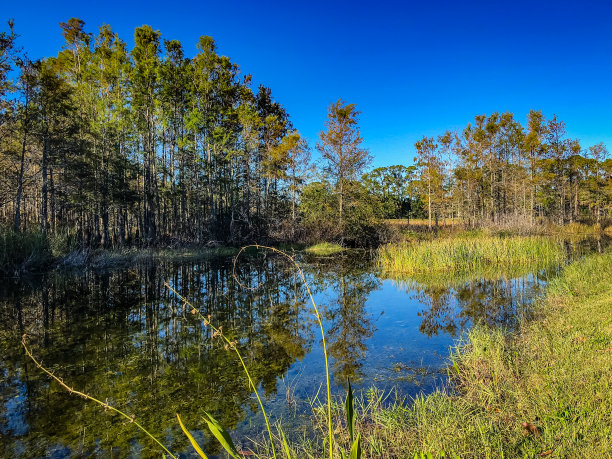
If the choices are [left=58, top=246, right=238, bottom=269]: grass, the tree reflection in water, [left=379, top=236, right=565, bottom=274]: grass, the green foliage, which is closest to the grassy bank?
the tree reflection in water

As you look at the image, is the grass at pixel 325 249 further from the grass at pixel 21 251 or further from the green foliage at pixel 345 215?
the grass at pixel 21 251

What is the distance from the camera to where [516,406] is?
2.87m

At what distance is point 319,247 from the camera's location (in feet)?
73.7

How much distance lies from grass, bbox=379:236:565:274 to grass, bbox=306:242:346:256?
6888mm

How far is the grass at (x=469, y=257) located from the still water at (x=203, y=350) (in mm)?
1810

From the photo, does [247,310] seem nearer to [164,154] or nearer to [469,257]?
[469,257]

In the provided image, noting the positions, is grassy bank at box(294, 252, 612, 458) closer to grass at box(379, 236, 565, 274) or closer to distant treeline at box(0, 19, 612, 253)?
grass at box(379, 236, 565, 274)

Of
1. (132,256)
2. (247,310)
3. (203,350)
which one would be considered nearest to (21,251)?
(132,256)

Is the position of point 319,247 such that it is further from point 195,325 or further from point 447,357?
point 447,357

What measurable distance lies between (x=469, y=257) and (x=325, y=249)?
33.9 feet

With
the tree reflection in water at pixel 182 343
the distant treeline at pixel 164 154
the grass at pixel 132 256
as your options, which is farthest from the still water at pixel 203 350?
the distant treeline at pixel 164 154

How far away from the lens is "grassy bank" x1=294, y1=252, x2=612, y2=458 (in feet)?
7.30

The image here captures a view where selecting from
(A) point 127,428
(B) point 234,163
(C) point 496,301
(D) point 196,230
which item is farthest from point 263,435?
(B) point 234,163

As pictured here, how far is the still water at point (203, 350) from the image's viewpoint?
322cm
